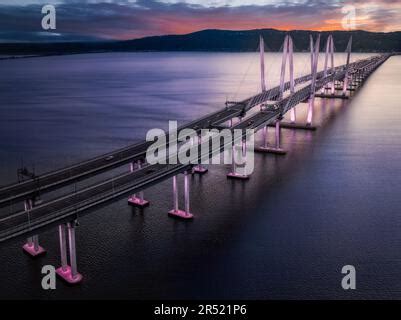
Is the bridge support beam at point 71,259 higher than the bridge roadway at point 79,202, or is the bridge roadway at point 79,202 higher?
the bridge roadway at point 79,202

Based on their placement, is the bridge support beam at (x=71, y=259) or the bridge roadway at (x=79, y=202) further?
the bridge support beam at (x=71, y=259)

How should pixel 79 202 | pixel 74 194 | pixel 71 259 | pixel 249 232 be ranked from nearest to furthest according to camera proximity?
1. pixel 71 259
2. pixel 79 202
3. pixel 74 194
4. pixel 249 232

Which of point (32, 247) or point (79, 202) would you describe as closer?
point (79, 202)

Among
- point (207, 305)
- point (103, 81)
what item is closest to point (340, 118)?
point (207, 305)

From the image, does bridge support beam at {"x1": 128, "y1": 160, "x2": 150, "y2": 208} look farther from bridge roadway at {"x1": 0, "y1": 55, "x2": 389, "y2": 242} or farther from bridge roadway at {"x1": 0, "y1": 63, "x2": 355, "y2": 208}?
bridge roadway at {"x1": 0, "y1": 55, "x2": 389, "y2": 242}

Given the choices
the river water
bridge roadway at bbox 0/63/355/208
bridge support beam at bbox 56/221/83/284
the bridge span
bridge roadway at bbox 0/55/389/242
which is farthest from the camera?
bridge roadway at bbox 0/63/355/208

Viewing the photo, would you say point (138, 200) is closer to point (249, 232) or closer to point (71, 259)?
point (249, 232)

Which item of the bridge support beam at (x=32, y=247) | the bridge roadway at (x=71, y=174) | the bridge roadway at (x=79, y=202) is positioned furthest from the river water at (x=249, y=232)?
the bridge roadway at (x=71, y=174)

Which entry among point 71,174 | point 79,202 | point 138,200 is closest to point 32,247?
A: point 79,202

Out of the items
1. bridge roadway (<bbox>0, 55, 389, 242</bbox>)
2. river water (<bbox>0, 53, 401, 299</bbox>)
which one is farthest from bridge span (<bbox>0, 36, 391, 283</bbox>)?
river water (<bbox>0, 53, 401, 299</bbox>)

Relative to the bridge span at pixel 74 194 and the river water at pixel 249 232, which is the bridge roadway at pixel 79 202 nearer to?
the bridge span at pixel 74 194
